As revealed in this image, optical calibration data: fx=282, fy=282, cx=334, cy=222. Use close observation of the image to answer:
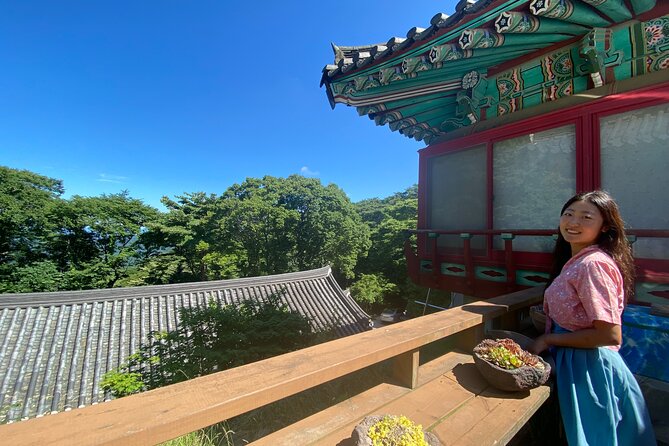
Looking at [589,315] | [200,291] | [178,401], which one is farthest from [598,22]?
[200,291]

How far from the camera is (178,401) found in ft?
2.72

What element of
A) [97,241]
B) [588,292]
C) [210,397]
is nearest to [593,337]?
[588,292]

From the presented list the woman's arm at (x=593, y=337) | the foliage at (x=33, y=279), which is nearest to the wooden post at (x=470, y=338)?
the woman's arm at (x=593, y=337)

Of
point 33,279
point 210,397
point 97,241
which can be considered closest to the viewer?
point 210,397

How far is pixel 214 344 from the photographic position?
4.52 metres

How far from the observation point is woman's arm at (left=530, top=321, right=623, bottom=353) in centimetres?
121

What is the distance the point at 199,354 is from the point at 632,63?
239 inches

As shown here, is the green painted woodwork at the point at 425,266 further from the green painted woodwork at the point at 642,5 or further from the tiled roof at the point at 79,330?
the tiled roof at the point at 79,330

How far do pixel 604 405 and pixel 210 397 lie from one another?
1666 mm

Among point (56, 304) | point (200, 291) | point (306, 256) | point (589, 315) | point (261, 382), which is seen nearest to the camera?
point (261, 382)

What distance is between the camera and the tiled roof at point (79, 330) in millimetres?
5539

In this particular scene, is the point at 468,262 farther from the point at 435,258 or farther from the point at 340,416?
the point at 340,416

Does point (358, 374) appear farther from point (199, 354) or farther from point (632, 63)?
point (632, 63)

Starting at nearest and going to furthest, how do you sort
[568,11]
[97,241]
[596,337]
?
1. [596,337]
2. [568,11]
3. [97,241]
